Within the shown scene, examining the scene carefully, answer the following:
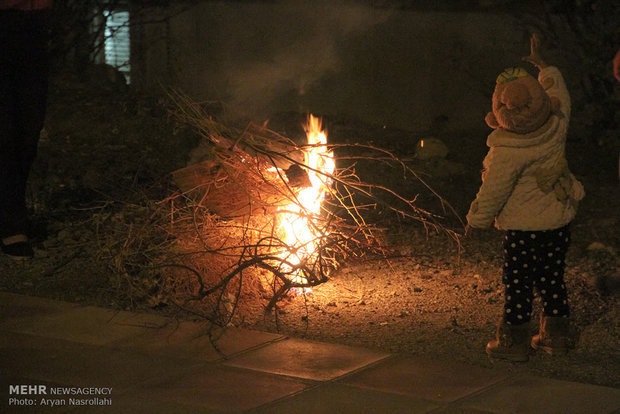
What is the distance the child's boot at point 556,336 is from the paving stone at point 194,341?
136 cm

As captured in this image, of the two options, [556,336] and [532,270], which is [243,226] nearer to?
[532,270]

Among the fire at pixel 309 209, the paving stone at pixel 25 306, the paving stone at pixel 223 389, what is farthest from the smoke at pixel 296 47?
the paving stone at pixel 223 389

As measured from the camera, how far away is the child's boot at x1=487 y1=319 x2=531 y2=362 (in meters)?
4.52

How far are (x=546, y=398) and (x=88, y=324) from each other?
2.50 m

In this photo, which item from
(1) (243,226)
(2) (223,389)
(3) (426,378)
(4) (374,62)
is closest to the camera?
(2) (223,389)

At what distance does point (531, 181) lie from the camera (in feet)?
14.8

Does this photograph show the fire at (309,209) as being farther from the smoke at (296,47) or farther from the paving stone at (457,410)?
the smoke at (296,47)

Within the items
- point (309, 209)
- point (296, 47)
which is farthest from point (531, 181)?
point (296, 47)

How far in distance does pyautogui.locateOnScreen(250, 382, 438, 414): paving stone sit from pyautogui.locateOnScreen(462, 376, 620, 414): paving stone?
245mm

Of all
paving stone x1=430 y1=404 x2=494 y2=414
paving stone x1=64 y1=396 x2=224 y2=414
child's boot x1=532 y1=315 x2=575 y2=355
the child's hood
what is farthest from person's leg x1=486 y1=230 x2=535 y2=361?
paving stone x1=64 y1=396 x2=224 y2=414

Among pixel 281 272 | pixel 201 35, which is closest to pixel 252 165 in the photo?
pixel 281 272

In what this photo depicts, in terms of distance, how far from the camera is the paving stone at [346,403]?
3.91m

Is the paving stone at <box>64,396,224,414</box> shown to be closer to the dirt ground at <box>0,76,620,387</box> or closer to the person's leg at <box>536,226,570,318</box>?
the dirt ground at <box>0,76,620,387</box>

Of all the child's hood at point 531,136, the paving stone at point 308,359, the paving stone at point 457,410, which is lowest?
the paving stone at point 457,410
